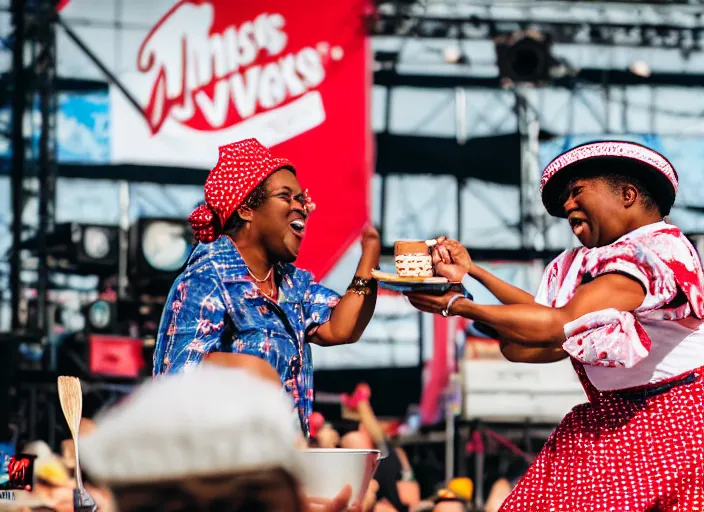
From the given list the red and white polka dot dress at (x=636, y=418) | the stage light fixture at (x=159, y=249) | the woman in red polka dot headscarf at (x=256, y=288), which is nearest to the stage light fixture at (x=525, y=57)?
the stage light fixture at (x=159, y=249)

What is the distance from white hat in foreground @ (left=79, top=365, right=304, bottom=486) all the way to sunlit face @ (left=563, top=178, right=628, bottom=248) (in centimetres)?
178

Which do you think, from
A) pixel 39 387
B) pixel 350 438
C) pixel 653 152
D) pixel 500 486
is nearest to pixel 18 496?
pixel 653 152

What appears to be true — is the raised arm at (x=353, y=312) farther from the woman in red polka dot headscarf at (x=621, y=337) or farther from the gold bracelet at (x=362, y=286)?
the woman in red polka dot headscarf at (x=621, y=337)

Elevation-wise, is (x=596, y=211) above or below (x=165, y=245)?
above

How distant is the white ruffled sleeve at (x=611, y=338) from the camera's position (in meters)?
2.62

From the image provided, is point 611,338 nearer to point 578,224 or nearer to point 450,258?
point 578,224

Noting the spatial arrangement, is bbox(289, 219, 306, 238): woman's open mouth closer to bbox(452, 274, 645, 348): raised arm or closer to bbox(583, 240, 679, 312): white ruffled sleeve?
bbox(452, 274, 645, 348): raised arm

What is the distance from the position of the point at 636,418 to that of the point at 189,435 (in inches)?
71.0

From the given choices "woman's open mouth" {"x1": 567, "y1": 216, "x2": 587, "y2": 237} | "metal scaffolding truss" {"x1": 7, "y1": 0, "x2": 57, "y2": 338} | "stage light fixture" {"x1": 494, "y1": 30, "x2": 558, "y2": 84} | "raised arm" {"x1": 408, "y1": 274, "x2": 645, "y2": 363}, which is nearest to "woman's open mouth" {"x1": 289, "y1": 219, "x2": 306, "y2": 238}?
"raised arm" {"x1": 408, "y1": 274, "x2": 645, "y2": 363}

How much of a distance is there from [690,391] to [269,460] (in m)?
1.79

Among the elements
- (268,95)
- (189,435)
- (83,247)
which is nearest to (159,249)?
(83,247)

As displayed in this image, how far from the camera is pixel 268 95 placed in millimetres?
10625

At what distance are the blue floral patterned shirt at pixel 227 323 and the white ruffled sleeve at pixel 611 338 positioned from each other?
78 cm

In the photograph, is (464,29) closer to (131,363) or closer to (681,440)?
(131,363)
